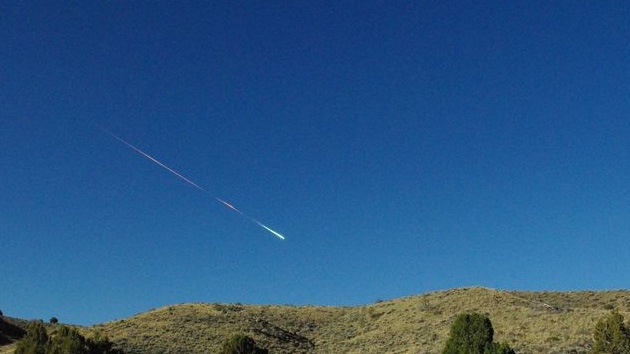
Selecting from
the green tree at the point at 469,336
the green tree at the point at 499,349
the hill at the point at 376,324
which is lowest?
the green tree at the point at 499,349

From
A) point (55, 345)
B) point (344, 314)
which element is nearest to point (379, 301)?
point (344, 314)

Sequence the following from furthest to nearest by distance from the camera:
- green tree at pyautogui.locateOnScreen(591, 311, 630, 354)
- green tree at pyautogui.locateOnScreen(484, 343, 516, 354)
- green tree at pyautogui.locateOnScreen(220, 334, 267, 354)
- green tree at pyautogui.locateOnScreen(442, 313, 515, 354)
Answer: green tree at pyautogui.locateOnScreen(220, 334, 267, 354) → green tree at pyautogui.locateOnScreen(442, 313, 515, 354) → green tree at pyautogui.locateOnScreen(591, 311, 630, 354) → green tree at pyautogui.locateOnScreen(484, 343, 516, 354)

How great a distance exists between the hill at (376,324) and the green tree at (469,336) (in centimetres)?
778

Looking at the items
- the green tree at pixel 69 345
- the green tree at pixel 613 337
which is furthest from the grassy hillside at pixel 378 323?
the green tree at pixel 69 345

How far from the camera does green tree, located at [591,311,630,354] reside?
37.0m

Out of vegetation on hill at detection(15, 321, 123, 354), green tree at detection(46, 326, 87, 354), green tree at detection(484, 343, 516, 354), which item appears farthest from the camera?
vegetation on hill at detection(15, 321, 123, 354)

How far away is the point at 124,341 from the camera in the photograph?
2697 inches

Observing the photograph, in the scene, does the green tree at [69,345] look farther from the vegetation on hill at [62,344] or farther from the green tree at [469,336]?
the green tree at [469,336]

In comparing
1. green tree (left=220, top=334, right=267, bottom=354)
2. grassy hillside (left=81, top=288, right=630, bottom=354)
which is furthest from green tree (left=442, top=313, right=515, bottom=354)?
green tree (left=220, top=334, right=267, bottom=354)

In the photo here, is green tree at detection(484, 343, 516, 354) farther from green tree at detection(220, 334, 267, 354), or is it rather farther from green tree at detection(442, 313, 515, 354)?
green tree at detection(220, 334, 267, 354)

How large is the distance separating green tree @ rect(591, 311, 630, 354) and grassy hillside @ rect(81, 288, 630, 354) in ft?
33.3

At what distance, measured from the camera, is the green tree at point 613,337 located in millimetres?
37000

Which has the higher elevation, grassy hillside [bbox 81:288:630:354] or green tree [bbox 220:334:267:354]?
grassy hillside [bbox 81:288:630:354]

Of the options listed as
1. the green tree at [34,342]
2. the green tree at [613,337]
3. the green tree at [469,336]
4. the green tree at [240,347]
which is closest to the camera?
the green tree at [613,337]
